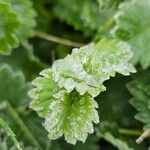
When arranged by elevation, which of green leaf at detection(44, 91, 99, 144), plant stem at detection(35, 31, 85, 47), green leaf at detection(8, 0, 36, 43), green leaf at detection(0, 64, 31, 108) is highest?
green leaf at detection(44, 91, 99, 144)

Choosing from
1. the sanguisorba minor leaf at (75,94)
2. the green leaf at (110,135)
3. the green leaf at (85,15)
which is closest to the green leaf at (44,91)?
the sanguisorba minor leaf at (75,94)

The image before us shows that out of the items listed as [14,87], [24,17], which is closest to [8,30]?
[14,87]

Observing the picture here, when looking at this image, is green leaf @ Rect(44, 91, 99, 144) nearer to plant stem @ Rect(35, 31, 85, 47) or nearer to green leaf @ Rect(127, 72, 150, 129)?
green leaf @ Rect(127, 72, 150, 129)

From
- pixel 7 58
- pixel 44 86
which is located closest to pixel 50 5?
pixel 7 58

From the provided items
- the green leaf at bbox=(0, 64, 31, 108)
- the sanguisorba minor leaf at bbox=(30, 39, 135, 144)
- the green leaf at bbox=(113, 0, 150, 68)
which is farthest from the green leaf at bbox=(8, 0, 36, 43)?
the sanguisorba minor leaf at bbox=(30, 39, 135, 144)

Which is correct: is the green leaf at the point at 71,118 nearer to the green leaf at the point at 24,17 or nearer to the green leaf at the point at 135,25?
the green leaf at the point at 135,25

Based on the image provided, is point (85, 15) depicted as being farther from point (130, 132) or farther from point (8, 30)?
point (130, 132)

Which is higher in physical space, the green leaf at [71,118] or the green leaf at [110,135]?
the green leaf at [71,118]

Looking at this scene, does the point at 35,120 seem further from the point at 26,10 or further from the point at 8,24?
the point at 26,10
